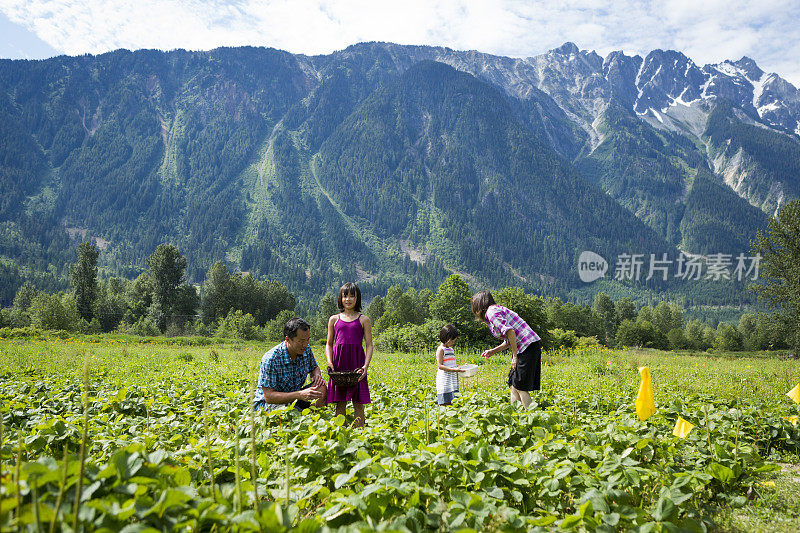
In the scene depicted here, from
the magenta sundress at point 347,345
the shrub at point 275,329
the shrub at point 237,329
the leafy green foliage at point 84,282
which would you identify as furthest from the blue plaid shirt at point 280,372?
the leafy green foliage at point 84,282

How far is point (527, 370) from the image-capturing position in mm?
6648

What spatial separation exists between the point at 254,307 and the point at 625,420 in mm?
83742

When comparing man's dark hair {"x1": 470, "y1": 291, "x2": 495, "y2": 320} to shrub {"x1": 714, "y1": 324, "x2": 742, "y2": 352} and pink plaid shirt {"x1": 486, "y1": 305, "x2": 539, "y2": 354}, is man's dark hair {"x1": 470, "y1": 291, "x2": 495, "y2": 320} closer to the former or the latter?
pink plaid shirt {"x1": 486, "y1": 305, "x2": 539, "y2": 354}

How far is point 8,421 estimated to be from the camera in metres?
5.03

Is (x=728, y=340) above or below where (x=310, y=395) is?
below

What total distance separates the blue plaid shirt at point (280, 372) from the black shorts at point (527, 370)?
10.8 ft

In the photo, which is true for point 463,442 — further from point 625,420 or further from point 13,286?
point 13,286

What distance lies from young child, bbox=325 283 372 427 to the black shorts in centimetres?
243

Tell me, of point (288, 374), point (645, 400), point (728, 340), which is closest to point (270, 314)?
point (288, 374)

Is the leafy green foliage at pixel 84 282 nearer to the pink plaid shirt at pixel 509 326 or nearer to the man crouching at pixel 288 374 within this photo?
the man crouching at pixel 288 374

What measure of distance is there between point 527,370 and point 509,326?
0.75m

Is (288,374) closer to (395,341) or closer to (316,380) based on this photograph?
(316,380)

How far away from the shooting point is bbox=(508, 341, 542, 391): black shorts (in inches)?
261

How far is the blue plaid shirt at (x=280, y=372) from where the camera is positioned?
19.9 feet
